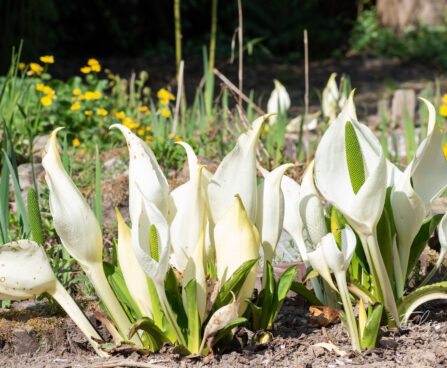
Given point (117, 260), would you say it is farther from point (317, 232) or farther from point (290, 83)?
point (290, 83)

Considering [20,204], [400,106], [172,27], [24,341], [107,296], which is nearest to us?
[107,296]

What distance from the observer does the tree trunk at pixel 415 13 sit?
11648 millimetres

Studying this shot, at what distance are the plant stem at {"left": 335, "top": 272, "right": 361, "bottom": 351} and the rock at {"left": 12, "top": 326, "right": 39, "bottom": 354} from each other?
774mm

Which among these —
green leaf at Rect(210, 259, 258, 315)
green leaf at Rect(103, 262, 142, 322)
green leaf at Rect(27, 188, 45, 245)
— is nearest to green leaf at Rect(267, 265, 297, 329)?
green leaf at Rect(210, 259, 258, 315)

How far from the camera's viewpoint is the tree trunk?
11.6 meters

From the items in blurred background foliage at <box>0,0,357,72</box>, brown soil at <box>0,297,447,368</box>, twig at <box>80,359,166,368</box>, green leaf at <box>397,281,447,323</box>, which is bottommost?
brown soil at <box>0,297,447,368</box>

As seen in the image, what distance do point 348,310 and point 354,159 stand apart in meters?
0.34

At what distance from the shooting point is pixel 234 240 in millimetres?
1419

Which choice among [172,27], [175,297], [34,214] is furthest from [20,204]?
[172,27]

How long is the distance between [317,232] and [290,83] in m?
8.06

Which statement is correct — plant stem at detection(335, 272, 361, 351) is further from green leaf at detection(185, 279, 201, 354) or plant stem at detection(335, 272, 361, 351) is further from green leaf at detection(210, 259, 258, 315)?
green leaf at detection(185, 279, 201, 354)

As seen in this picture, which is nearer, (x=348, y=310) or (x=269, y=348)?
(x=348, y=310)

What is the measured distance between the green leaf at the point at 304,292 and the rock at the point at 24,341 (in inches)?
26.3

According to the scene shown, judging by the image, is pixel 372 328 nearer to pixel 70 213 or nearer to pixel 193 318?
pixel 193 318
